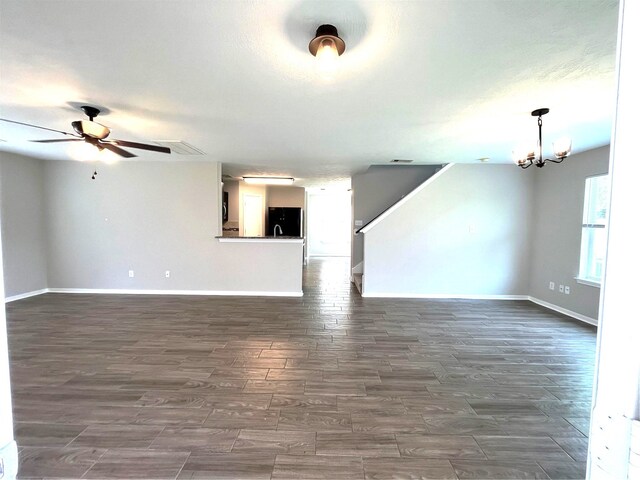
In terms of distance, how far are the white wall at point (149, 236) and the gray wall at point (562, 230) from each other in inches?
162

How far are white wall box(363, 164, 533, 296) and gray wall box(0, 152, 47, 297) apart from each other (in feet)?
19.0

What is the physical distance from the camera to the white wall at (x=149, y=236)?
5039 millimetres

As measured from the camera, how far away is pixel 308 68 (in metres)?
1.93

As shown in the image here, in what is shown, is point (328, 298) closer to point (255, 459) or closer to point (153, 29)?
point (255, 459)

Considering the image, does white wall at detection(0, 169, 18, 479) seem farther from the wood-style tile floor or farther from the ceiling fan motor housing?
the ceiling fan motor housing

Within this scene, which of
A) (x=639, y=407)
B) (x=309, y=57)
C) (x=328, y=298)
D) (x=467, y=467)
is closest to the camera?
(x=639, y=407)

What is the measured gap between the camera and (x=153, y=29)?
5.19ft

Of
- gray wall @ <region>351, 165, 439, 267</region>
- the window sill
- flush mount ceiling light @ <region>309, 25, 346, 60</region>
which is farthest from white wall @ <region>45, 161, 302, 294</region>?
the window sill

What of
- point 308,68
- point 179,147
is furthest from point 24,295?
point 308,68

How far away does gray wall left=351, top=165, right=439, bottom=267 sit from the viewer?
5867mm

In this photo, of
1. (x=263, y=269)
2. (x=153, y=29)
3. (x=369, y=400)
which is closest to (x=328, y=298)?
(x=263, y=269)

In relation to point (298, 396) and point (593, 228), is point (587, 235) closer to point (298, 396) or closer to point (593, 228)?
point (593, 228)

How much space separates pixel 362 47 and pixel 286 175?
4.88 m

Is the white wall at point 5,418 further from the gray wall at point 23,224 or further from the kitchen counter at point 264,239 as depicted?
the gray wall at point 23,224
